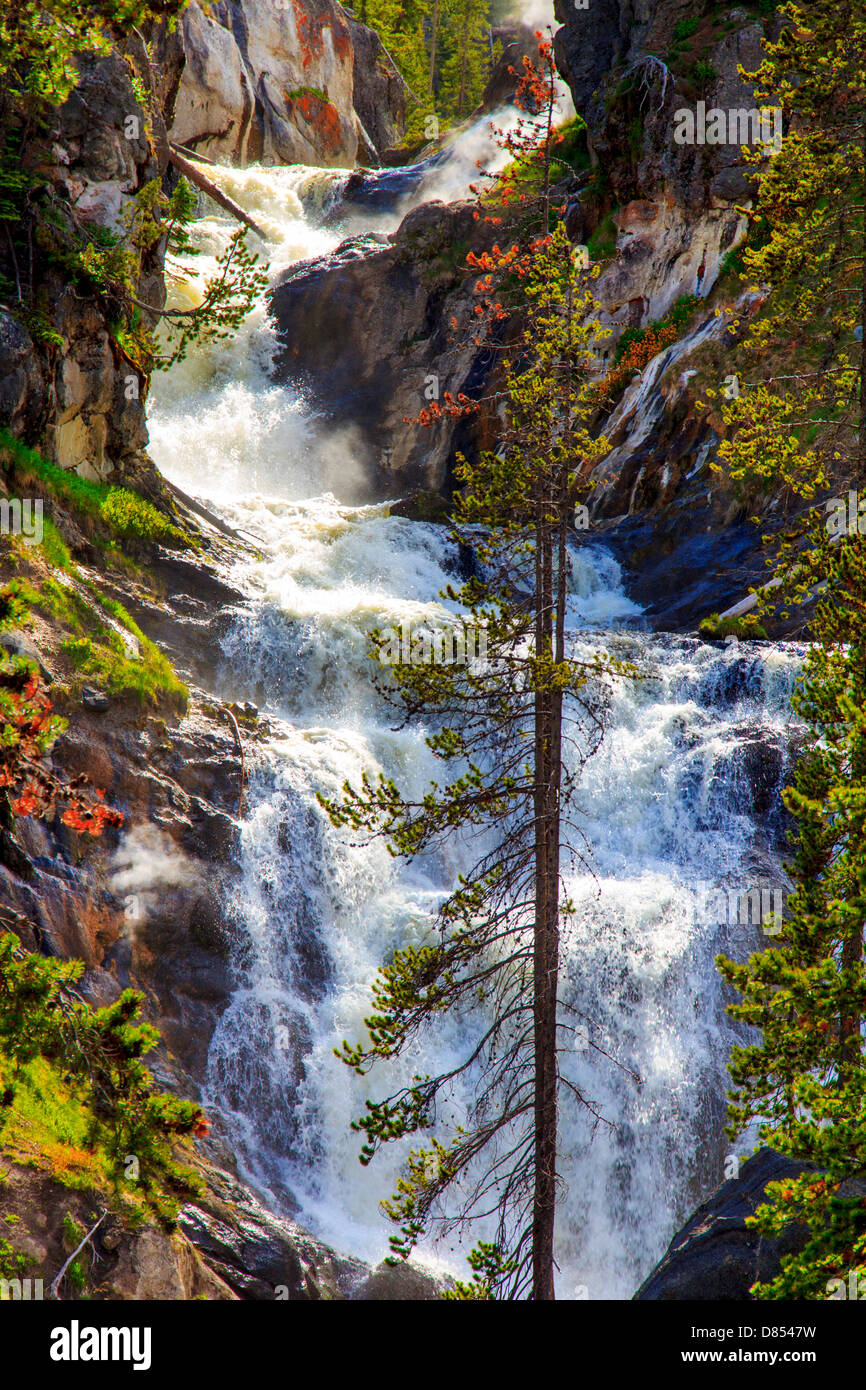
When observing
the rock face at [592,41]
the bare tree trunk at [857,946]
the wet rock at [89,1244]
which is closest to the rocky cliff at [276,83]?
the rock face at [592,41]

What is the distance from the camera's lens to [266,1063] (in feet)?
49.4

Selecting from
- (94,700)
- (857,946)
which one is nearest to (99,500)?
(94,700)

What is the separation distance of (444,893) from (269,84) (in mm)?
47101

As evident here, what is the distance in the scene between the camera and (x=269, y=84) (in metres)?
50.2

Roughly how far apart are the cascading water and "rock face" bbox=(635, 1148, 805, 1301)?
1.80 metres

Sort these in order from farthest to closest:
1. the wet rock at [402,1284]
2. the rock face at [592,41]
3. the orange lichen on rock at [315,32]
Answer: the orange lichen on rock at [315,32] < the rock face at [592,41] < the wet rock at [402,1284]

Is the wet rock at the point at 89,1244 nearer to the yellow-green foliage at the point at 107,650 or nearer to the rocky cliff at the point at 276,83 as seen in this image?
the yellow-green foliage at the point at 107,650

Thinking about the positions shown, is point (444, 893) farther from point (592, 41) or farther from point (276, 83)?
point (276, 83)

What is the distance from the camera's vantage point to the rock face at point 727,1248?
32.4 feet

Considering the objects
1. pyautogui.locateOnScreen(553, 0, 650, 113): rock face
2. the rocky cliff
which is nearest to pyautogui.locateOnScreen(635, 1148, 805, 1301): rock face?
pyautogui.locateOnScreen(553, 0, 650, 113): rock face

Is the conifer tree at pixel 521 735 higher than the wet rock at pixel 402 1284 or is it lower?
higher

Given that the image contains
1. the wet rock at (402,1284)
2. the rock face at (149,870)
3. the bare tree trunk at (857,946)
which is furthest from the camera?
the rock face at (149,870)

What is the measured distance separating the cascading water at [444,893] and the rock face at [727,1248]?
Answer: 5.89 feet

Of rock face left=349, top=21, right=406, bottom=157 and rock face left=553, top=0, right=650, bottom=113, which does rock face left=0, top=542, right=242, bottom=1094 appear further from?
rock face left=349, top=21, right=406, bottom=157
